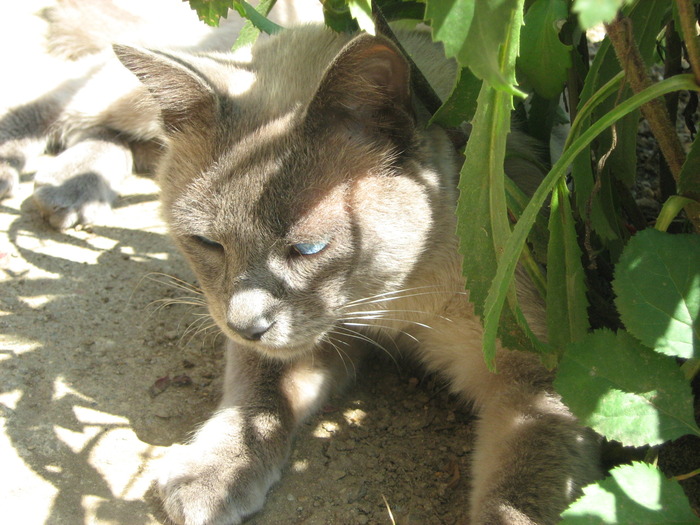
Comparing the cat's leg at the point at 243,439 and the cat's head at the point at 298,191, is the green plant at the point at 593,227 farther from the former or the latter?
the cat's leg at the point at 243,439

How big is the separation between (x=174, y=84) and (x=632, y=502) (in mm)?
1367

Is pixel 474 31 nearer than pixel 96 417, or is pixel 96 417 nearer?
pixel 474 31

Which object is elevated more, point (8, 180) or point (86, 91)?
point (86, 91)

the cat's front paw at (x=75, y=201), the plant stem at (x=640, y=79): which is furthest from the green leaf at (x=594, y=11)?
the cat's front paw at (x=75, y=201)

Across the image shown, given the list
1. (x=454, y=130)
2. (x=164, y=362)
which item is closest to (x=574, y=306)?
(x=454, y=130)

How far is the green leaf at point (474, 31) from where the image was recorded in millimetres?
1025

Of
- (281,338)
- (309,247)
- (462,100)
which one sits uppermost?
(462,100)

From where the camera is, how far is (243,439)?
192cm

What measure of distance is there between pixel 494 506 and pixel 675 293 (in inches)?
23.8

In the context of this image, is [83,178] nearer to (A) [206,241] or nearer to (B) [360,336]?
(A) [206,241]

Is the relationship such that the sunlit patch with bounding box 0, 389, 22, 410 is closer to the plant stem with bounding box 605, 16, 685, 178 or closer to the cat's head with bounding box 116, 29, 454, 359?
the cat's head with bounding box 116, 29, 454, 359

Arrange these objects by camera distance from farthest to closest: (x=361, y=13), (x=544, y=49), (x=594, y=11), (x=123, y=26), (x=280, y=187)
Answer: (x=123, y=26) < (x=280, y=187) < (x=544, y=49) < (x=361, y=13) < (x=594, y=11)

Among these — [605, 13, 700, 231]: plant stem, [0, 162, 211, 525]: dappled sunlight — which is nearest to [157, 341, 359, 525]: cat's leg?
[0, 162, 211, 525]: dappled sunlight

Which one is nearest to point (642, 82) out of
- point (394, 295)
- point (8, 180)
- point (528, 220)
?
point (528, 220)
